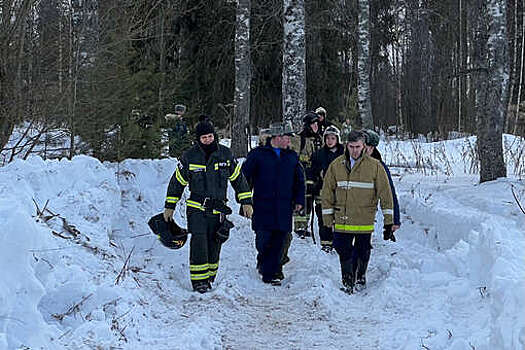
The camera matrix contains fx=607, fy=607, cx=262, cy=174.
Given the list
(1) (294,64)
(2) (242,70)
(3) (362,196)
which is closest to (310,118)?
(3) (362,196)

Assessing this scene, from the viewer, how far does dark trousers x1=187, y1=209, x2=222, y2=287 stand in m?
6.77

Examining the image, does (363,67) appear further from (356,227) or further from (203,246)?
(203,246)

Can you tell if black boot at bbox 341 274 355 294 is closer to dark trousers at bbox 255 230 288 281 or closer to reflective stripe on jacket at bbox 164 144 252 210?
dark trousers at bbox 255 230 288 281

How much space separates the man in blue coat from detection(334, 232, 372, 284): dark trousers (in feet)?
2.87

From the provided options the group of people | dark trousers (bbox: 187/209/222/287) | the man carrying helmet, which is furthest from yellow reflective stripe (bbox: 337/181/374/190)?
the man carrying helmet

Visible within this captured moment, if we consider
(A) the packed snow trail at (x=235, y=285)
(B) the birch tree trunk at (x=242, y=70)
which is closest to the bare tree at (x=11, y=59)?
(A) the packed snow trail at (x=235, y=285)

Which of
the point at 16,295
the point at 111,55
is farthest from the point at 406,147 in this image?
the point at 16,295

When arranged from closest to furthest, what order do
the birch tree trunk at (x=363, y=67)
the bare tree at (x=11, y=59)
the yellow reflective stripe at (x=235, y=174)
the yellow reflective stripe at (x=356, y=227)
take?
the yellow reflective stripe at (x=356, y=227) → the yellow reflective stripe at (x=235, y=174) → the bare tree at (x=11, y=59) → the birch tree trunk at (x=363, y=67)

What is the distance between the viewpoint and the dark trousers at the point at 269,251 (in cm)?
738

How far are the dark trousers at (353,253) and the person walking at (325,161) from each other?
1.73 meters

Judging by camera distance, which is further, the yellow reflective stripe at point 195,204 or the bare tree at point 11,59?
the bare tree at point 11,59

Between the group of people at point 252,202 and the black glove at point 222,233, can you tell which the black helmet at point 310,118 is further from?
the black glove at point 222,233

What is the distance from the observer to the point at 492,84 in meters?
9.52

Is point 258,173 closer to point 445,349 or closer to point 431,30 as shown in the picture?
point 445,349
